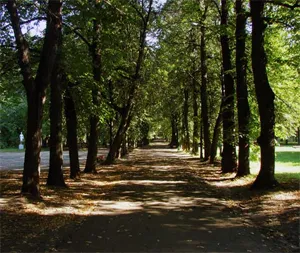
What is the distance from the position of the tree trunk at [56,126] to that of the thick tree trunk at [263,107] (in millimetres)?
7140

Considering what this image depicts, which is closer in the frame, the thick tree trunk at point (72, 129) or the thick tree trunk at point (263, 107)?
the thick tree trunk at point (263, 107)

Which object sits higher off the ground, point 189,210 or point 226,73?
point 226,73

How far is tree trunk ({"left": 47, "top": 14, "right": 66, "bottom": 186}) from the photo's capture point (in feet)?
50.1

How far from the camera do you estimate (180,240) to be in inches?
305

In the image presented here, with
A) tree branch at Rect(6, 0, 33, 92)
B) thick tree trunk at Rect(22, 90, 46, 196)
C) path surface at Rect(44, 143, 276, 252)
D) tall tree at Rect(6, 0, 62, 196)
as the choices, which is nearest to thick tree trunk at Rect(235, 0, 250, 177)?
path surface at Rect(44, 143, 276, 252)

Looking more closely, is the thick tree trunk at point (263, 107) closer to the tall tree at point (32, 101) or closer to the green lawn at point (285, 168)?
the green lawn at point (285, 168)

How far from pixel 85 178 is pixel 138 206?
8.22 metres

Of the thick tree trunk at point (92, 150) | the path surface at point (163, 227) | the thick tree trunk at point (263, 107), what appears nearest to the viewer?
the path surface at point (163, 227)

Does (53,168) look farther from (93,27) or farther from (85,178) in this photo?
(93,27)

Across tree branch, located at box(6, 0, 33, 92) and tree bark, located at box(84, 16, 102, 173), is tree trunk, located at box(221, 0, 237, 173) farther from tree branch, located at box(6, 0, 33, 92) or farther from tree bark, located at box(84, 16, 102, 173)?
tree branch, located at box(6, 0, 33, 92)

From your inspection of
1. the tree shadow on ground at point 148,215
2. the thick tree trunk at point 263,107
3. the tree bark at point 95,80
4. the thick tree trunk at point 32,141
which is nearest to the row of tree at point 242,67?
the thick tree trunk at point 263,107

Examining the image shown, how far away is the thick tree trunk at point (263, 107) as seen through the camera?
13.5 metres

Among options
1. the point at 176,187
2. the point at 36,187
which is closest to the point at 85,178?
the point at 176,187

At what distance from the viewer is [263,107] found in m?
13.8
